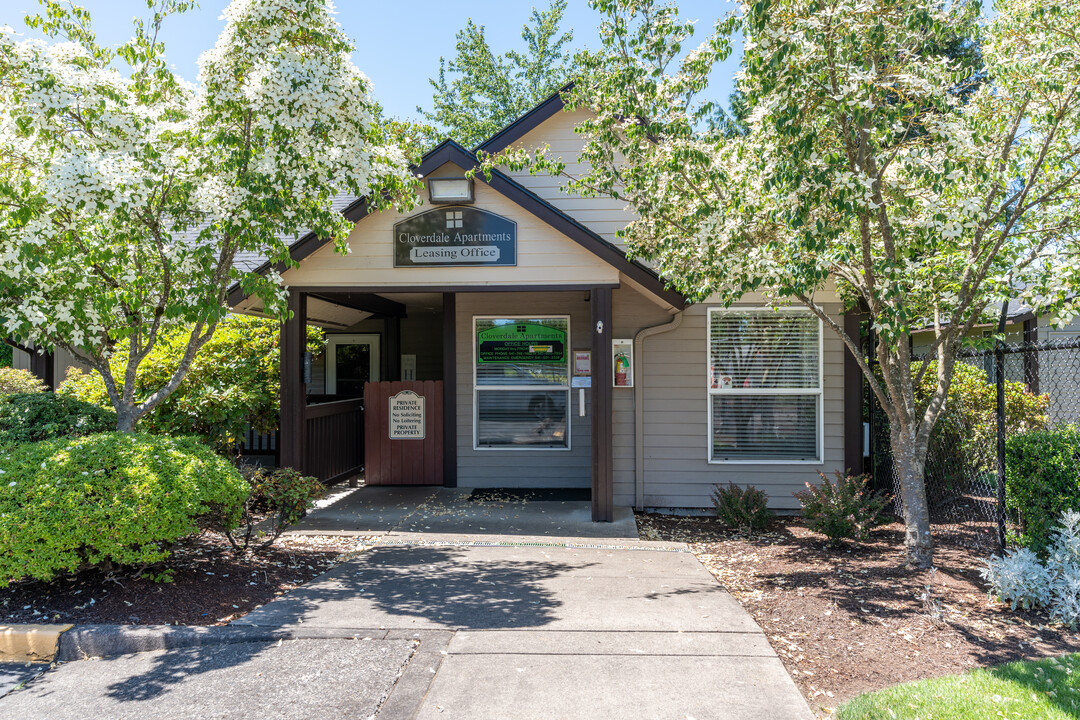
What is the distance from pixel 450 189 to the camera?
7836mm

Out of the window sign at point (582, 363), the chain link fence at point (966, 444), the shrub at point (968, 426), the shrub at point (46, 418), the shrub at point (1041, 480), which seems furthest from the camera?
the window sign at point (582, 363)

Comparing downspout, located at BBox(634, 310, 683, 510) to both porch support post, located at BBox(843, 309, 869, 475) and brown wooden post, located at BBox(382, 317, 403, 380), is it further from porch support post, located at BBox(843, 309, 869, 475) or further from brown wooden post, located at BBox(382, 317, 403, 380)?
brown wooden post, located at BBox(382, 317, 403, 380)

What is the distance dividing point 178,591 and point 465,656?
7.99 ft

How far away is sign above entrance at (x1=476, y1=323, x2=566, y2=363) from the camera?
9727mm

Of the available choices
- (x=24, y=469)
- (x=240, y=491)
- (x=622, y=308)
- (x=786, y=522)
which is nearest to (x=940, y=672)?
(x=786, y=522)

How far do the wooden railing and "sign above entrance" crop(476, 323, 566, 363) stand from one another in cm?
226

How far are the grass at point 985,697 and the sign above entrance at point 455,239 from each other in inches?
215

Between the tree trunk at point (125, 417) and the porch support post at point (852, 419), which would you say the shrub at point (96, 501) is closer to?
the tree trunk at point (125, 417)

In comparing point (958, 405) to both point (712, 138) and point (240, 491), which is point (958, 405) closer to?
point (712, 138)

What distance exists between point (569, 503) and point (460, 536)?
1.99m

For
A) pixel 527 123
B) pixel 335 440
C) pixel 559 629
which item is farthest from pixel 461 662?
pixel 527 123

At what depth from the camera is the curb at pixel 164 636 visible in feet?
14.6

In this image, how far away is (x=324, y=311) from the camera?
34.3 ft

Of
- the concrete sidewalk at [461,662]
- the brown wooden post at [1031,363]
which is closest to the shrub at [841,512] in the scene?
the concrete sidewalk at [461,662]
